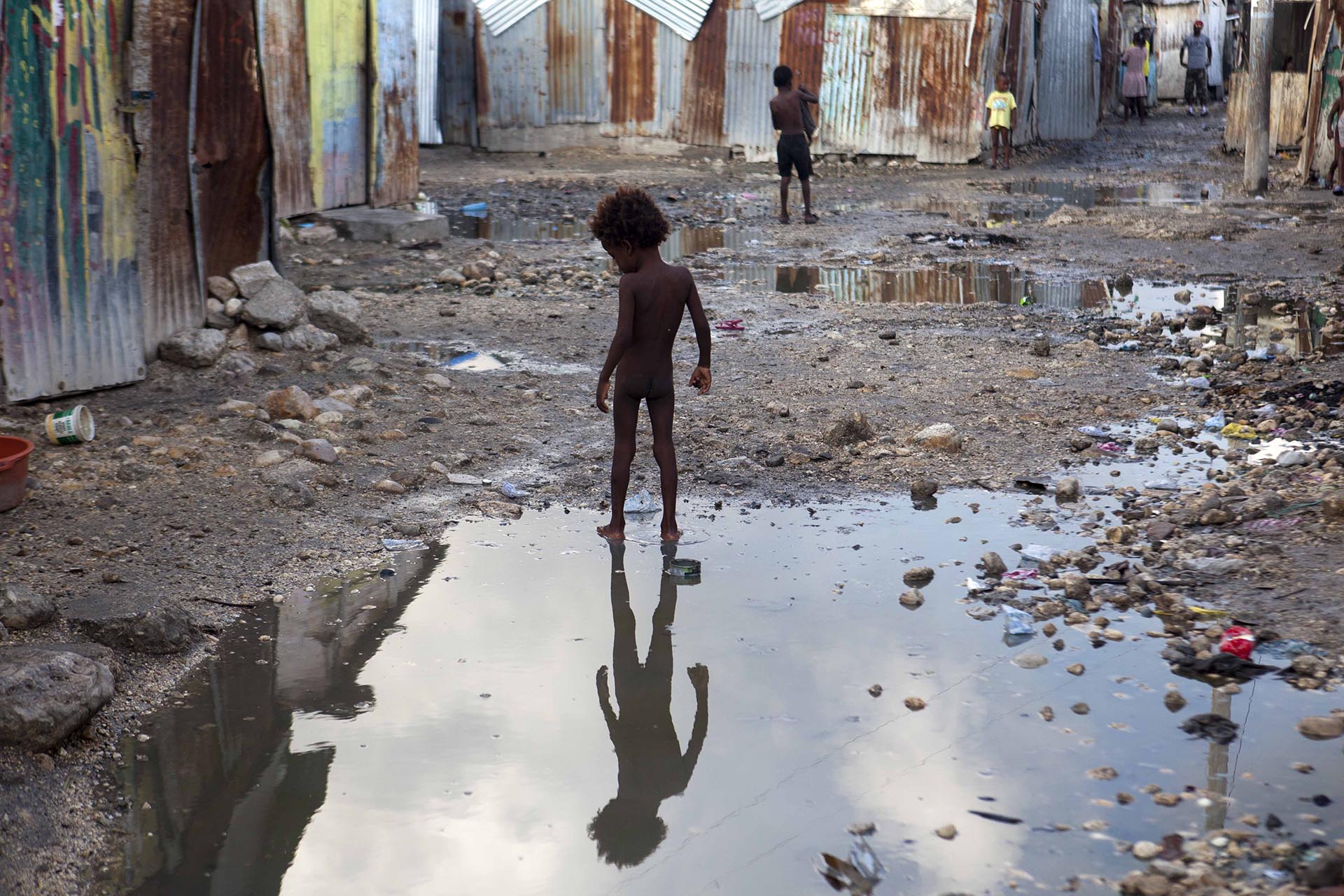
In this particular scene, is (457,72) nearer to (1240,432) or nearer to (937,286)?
(937,286)

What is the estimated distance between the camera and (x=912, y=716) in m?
2.95

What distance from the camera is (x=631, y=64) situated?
18453 millimetres

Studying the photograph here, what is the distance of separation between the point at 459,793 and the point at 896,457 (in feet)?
8.89

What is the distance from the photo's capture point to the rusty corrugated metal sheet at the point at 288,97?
9289mm

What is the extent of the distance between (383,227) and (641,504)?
6671mm

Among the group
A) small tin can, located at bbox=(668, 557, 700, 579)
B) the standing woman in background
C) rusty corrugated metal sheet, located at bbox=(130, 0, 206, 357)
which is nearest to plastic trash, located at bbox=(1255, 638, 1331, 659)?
small tin can, located at bbox=(668, 557, 700, 579)

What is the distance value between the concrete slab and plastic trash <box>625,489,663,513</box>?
6452 millimetres

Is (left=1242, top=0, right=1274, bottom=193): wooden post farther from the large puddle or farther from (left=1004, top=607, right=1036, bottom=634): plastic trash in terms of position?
(left=1004, top=607, right=1036, bottom=634): plastic trash

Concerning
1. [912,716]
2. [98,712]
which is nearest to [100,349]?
[98,712]

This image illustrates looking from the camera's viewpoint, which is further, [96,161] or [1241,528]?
[96,161]

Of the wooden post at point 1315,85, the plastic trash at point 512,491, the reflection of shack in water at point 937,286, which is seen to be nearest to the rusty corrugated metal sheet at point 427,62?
the reflection of shack in water at point 937,286

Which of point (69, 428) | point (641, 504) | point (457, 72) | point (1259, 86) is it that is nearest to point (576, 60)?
point (457, 72)

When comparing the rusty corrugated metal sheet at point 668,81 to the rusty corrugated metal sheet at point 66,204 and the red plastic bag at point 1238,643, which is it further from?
the red plastic bag at point 1238,643

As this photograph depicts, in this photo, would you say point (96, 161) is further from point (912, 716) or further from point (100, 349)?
point (912, 716)
